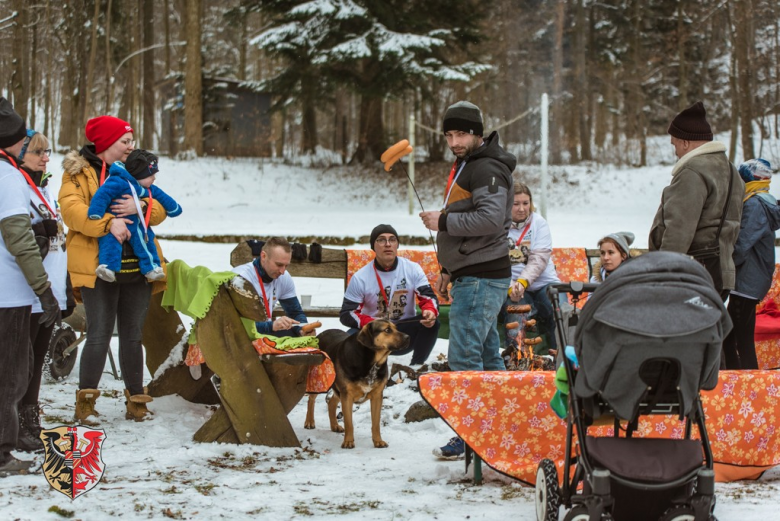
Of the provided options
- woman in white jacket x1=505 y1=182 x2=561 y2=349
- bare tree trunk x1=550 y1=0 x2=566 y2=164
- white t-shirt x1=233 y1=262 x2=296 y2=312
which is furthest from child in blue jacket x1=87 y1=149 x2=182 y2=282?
bare tree trunk x1=550 y1=0 x2=566 y2=164

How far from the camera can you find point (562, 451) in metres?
4.29

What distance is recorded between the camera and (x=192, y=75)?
24000 mm

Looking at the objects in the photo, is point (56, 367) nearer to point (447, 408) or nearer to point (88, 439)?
point (88, 439)

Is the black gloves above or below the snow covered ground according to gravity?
above

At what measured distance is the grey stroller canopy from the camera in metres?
3.11

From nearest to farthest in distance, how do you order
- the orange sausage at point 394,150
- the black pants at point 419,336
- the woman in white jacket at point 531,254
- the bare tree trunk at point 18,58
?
the orange sausage at point 394,150
the black pants at point 419,336
the woman in white jacket at point 531,254
the bare tree trunk at point 18,58

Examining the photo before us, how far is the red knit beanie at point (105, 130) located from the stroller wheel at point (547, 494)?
11.2 feet

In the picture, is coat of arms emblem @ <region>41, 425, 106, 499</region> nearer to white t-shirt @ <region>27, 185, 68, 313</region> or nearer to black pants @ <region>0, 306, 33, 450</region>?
black pants @ <region>0, 306, 33, 450</region>

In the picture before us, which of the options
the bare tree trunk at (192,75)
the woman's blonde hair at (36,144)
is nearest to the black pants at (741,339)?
the woman's blonde hair at (36,144)

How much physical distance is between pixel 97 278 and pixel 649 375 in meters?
3.49

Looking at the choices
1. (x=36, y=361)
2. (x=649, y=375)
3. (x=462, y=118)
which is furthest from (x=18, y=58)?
(x=649, y=375)

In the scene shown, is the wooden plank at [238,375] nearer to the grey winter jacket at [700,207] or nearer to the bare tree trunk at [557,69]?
the grey winter jacket at [700,207]

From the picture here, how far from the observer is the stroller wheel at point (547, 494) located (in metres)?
3.41

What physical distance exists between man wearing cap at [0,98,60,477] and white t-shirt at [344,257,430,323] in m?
2.73
